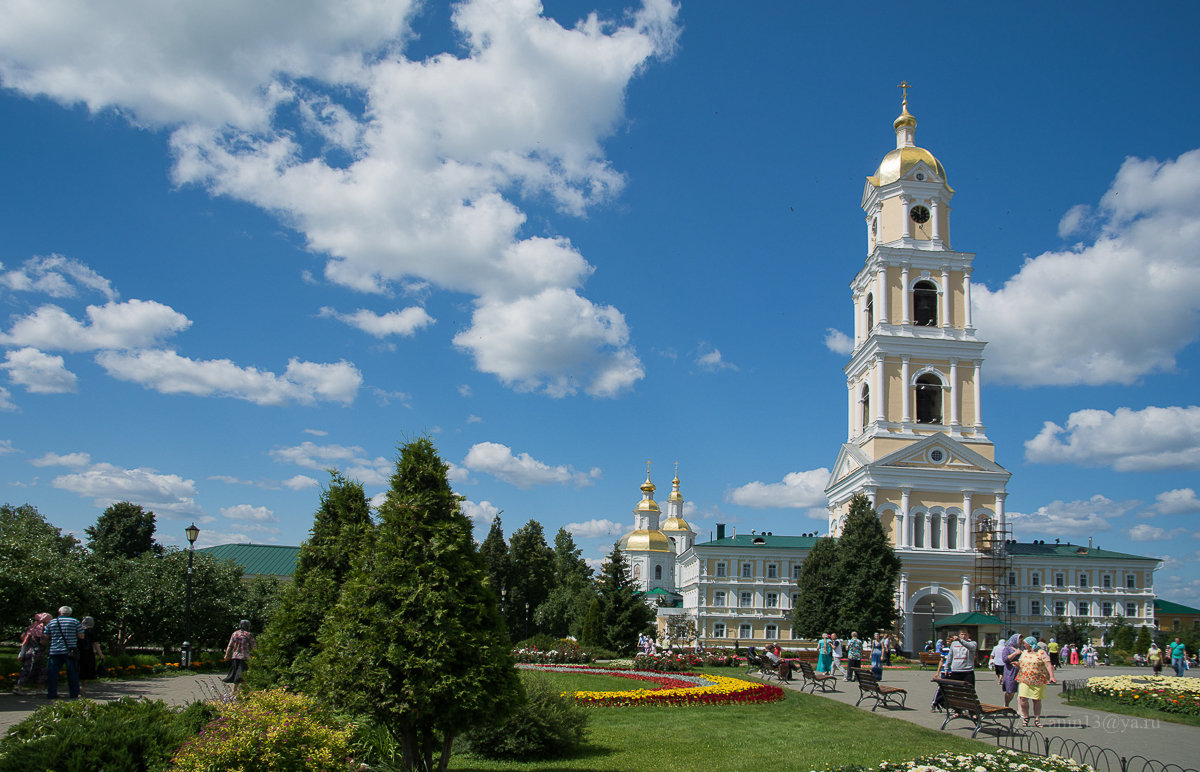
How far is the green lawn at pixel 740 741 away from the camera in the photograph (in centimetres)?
1119

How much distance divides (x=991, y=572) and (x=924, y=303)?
18130 millimetres

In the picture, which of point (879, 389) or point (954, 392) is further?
point (954, 392)

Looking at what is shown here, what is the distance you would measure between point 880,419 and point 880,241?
1319 cm

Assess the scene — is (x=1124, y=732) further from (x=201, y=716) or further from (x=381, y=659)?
(x=201, y=716)

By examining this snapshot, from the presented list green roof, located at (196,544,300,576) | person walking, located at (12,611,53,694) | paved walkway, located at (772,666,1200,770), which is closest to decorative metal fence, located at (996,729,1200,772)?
paved walkway, located at (772,666,1200,770)

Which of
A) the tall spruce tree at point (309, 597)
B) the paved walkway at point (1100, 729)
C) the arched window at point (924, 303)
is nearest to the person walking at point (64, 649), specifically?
the tall spruce tree at point (309, 597)

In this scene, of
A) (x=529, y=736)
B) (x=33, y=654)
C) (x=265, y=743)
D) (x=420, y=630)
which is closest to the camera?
(x=265, y=743)

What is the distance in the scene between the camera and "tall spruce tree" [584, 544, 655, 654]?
3862 cm

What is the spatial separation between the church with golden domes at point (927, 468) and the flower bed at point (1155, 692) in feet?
85.5

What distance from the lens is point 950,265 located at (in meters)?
55.6

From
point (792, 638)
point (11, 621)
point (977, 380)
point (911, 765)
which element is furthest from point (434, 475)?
point (792, 638)

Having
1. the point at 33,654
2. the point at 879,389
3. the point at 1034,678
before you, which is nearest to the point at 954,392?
the point at 879,389

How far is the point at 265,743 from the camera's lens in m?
7.04

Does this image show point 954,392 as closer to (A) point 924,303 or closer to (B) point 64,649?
(A) point 924,303
